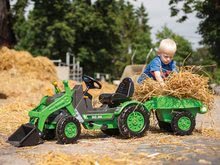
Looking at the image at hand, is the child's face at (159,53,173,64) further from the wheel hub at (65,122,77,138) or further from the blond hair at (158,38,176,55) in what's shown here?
the wheel hub at (65,122,77,138)

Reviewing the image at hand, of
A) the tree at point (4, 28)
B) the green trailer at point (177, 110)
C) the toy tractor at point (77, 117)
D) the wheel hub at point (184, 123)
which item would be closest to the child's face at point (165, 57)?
the green trailer at point (177, 110)

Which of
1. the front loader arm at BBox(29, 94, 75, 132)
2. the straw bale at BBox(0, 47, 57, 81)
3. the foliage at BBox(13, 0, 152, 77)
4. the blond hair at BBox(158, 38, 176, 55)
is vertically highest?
the foliage at BBox(13, 0, 152, 77)

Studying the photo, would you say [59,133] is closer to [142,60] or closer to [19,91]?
[19,91]

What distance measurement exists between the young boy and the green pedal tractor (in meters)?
0.55

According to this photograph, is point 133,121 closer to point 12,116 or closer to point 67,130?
point 67,130

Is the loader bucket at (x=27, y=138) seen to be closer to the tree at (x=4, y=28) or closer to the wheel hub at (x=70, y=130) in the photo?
the wheel hub at (x=70, y=130)

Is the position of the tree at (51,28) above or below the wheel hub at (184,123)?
above

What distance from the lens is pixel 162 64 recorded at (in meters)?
8.86

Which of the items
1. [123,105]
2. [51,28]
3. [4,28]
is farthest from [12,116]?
[51,28]

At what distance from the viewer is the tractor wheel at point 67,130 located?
23.8 ft

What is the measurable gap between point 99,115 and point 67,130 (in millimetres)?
687

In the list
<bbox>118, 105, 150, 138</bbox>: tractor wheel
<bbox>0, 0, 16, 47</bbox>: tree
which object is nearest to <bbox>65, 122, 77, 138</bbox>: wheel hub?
<bbox>118, 105, 150, 138</bbox>: tractor wheel

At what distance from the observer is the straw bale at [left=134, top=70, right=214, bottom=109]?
828 centimetres

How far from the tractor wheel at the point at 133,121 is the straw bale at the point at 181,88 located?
0.39 meters
